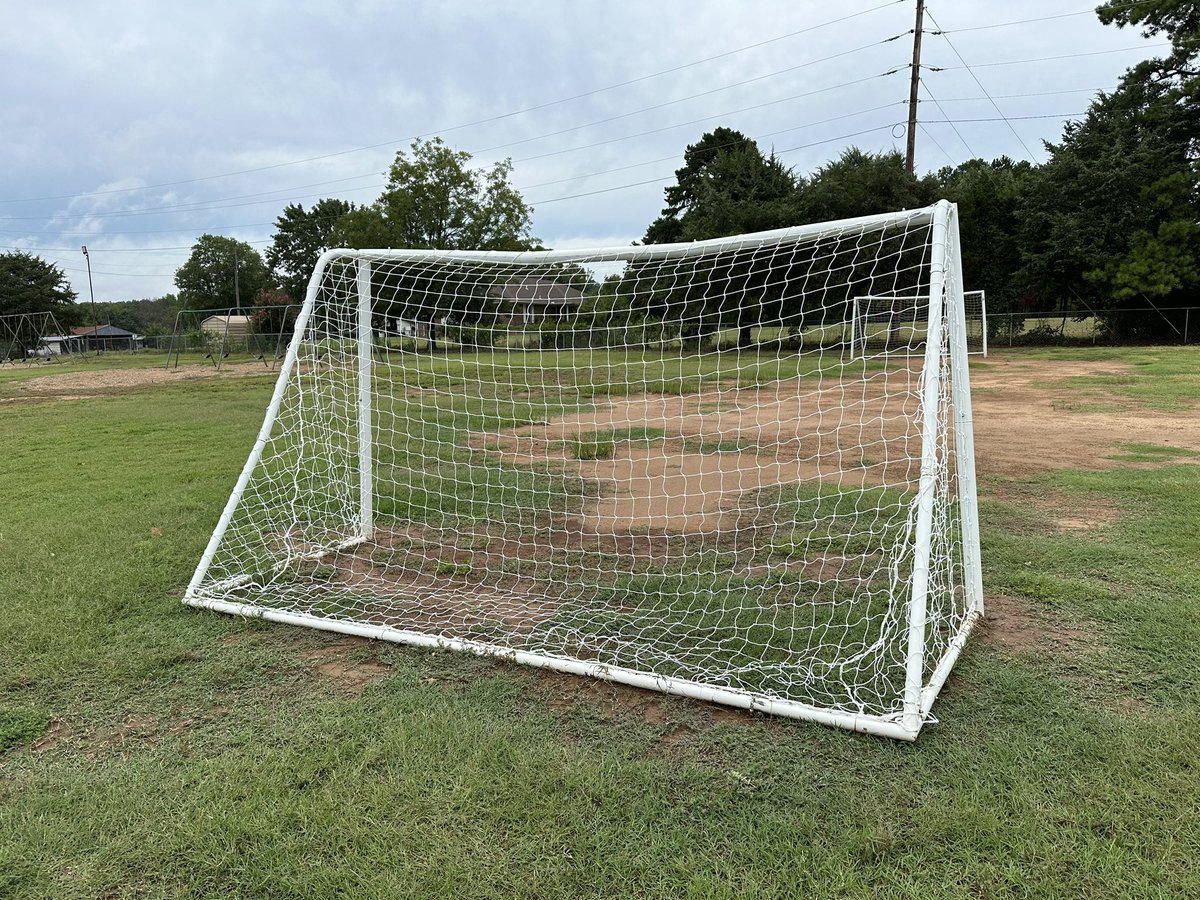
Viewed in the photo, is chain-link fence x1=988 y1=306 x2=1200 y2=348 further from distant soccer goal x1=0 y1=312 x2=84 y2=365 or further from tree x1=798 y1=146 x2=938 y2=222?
distant soccer goal x1=0 y1=312 x2=84 y2=365

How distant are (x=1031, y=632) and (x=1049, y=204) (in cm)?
2429

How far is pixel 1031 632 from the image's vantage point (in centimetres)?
312

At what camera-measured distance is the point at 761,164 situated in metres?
27.9

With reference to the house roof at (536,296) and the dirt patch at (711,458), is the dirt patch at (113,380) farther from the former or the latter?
the house roof at (536,296)

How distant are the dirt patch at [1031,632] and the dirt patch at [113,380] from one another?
16.9 m

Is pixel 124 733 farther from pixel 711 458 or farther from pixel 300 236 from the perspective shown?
pixel 300 236

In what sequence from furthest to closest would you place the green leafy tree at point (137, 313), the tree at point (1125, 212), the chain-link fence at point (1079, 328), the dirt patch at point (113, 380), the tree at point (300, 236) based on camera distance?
the green leafy tree at point (137, 313) < the tree at point (300, 236) < the chain-link fence at point (1079, 328) < the tree at point (1125, 212) < the dirt patch at point (113, 380)

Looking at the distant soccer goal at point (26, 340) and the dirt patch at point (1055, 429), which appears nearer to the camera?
the dirt patch at point (1055, 429)

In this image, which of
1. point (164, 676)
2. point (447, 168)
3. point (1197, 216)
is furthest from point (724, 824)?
point (447, 168)

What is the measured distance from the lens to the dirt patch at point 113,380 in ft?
53.9

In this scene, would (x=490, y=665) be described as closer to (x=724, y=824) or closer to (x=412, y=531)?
(x=724, y=824)

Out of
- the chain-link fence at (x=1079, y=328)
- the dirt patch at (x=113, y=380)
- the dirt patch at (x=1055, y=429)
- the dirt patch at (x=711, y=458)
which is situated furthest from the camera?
the chain-link fence at (x=1079, y=328)

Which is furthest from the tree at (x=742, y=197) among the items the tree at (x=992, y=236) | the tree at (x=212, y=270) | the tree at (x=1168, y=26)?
the tree at (x=212, y=270)

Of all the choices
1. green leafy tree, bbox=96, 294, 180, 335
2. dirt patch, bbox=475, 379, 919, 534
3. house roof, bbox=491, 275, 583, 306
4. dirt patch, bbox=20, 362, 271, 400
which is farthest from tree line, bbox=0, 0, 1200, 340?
green leafy tree, bbox=96, 294, 180, 335
